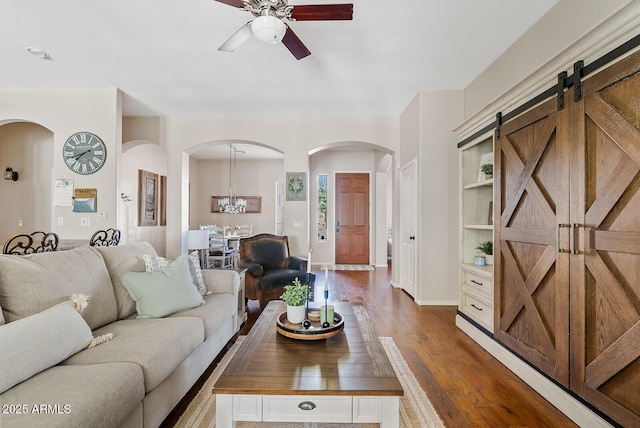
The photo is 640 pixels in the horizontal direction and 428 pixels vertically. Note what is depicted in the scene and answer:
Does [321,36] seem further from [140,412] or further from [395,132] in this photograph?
[140,412]

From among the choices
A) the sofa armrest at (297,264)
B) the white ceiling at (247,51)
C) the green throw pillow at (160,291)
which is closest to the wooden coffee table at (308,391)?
the green throw pillow at (160,291)

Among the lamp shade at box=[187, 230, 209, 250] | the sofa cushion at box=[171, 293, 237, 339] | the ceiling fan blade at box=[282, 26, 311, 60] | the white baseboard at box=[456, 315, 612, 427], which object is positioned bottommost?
the white baseboard at box=[456, 315, 612, 427]

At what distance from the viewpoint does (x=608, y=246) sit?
162 centimetres

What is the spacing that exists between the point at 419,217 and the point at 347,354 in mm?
3030

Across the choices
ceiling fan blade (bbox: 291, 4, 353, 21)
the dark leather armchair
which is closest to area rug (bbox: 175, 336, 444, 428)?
the dark leather armchair

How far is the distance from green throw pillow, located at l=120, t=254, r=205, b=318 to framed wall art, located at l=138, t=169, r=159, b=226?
14.9ft

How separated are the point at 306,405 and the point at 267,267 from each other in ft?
10.2

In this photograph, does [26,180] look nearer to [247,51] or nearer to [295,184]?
[295,184]

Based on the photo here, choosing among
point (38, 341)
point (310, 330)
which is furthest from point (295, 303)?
point (38, 341)

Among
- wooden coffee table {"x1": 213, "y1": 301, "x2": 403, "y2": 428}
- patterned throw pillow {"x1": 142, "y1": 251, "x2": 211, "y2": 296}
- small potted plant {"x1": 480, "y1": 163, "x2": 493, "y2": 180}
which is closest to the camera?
wooden coffee table {"x1": 213, "y1": 301, "x2": 403, "y2": 428}

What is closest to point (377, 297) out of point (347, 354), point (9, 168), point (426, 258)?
point (426, 258)

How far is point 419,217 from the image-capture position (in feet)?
14.1

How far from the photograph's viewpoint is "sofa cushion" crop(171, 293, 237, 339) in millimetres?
2152

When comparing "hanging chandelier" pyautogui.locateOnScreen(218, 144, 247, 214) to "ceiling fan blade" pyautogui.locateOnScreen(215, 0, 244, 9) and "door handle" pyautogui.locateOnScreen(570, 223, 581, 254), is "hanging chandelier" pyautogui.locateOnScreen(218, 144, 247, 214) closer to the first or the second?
"ceiling fan blade" pyautogui.locateOnScreen(215, 0, 244, 9)
